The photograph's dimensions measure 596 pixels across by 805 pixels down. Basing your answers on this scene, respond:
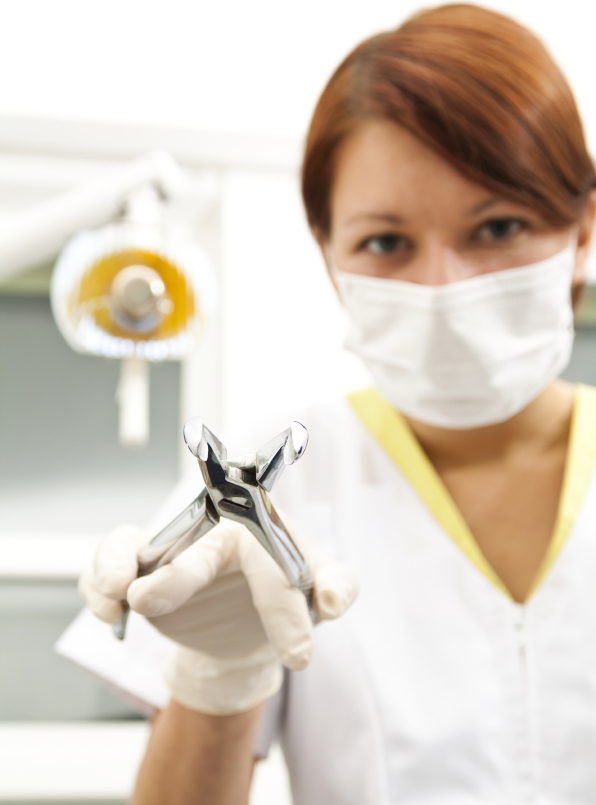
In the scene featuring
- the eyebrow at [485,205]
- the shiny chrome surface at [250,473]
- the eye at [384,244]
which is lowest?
the shiny chrome surface at [250,473]

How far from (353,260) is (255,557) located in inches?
14.5

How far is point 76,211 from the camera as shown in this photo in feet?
3.04

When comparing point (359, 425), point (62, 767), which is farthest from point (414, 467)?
point (62, 767)

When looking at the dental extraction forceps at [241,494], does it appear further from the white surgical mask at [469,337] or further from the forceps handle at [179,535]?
the white surgical mask at [469,337]

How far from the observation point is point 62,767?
0.97m

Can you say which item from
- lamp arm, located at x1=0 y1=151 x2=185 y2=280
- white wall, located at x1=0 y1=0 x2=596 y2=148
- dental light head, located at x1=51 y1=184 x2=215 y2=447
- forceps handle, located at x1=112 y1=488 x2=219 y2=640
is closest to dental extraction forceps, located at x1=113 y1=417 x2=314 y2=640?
forceps handle, located at x1=112 y1=488 x2=219 y2=640

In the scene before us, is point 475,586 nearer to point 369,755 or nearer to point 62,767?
point 369,755

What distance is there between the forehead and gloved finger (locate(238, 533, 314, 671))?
1.22ft

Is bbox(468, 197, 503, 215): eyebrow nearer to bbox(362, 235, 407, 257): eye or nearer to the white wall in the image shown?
bbox(362, 235, 407, 257): eye

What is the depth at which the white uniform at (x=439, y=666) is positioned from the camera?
0.64 meters

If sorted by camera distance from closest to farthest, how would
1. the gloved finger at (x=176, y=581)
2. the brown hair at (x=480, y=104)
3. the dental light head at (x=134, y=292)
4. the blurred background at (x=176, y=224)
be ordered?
the gloved finger at (x=176, y=581)
the brown hair at (x=480, y=104)
the dental light head at (x=134, y=292)
the blurred background at (x=176, y=224)

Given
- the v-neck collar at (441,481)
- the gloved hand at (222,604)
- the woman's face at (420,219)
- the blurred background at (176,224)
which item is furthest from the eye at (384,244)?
the blurred background at (176,224)

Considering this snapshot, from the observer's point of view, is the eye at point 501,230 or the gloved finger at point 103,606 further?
the eye at point 501,230

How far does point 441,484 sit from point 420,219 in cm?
28
